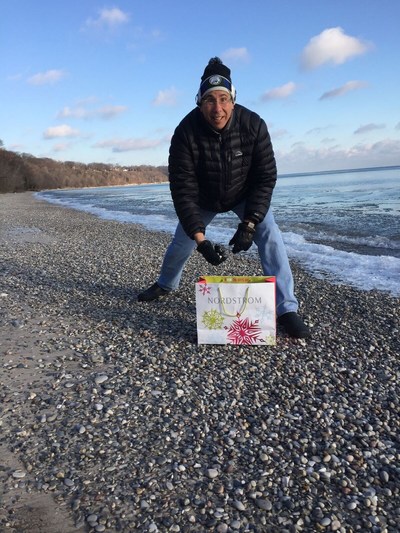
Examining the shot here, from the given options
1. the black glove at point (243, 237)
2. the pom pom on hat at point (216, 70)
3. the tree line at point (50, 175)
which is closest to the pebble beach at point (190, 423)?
the black glove at point (243, 237)

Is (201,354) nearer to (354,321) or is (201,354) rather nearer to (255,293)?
(255,293)

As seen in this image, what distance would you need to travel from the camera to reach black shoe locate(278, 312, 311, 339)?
14.0 ft

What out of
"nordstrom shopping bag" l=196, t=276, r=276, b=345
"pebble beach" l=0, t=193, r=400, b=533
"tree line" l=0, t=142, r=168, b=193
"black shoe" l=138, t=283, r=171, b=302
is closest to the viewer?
"pebble beach" l=0, t=193, r=400, b=533

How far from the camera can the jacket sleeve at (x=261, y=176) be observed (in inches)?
168

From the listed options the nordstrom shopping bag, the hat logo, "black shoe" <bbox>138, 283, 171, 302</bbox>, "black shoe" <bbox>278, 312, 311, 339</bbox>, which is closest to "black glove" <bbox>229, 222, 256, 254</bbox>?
the nordstrom shopping bag

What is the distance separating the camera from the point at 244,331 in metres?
4.08

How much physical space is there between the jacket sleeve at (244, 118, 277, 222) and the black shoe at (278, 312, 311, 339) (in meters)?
1.05

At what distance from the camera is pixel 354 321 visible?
4.91m

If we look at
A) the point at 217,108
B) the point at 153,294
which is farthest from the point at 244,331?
the point at 217,108

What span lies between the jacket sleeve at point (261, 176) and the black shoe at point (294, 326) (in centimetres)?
105

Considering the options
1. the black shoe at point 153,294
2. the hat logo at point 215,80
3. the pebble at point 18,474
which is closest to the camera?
the pebble at point 18,474

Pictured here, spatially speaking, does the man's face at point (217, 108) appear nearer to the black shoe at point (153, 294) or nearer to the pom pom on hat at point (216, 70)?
the pom pom on hat at point (216, 70)

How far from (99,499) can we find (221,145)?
3.20m

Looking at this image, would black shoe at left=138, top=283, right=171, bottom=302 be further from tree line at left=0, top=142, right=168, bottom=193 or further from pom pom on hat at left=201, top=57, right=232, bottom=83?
tree line at left=0, top=142, right=168, bottom=193
